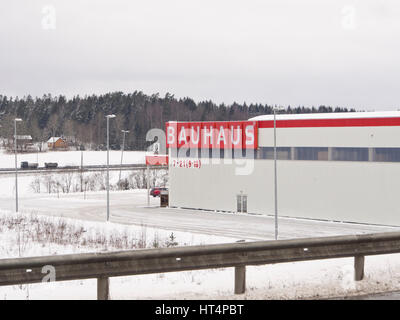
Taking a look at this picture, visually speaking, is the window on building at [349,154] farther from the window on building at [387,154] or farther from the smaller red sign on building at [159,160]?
the smaller red sign on building at [159,160]

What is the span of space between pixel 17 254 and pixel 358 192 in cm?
2574

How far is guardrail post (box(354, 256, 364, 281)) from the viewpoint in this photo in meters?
10.8

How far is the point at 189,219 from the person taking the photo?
45844 mm

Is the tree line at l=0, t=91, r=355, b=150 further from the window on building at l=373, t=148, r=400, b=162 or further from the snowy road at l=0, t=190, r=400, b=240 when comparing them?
the window on building at l=373, t=148, r=400, b=162

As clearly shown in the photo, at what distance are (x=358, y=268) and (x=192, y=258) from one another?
3260 millimetres

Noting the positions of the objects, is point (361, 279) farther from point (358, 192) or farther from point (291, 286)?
point (358, 192)

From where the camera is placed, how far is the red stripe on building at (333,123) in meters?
40.4

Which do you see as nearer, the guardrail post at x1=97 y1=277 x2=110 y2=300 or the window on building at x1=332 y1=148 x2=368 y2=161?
the guardrail post at x1=97 y1=277 x2=110 y2=300

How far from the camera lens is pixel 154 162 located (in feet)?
183

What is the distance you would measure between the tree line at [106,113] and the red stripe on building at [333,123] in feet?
339

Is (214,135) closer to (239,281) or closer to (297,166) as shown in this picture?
(297,166)

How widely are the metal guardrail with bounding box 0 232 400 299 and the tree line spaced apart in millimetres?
138480

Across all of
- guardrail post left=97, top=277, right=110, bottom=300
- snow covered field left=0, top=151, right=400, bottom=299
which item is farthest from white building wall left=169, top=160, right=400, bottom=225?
guardrail post left=97, top=277, right=110, bottom=300

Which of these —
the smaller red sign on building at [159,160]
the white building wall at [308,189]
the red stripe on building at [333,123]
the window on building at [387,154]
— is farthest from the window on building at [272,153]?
the smaller red sign on building at [159,160]
